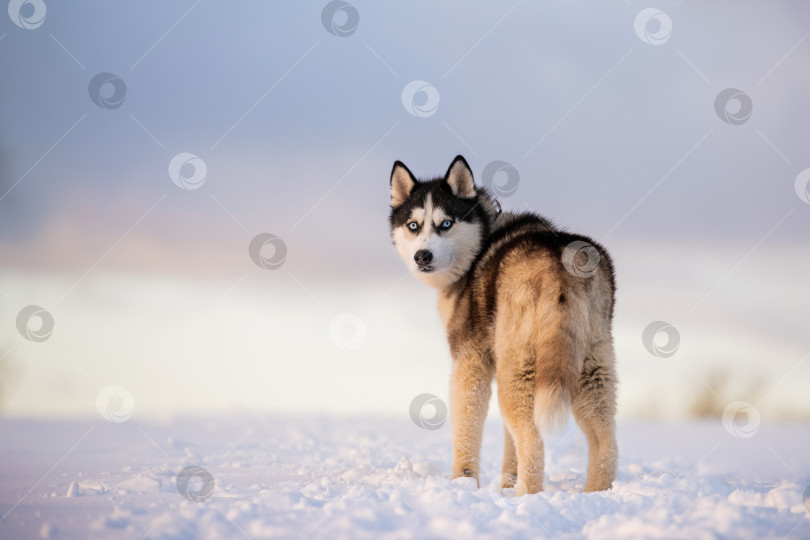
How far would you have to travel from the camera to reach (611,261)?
6.29 m

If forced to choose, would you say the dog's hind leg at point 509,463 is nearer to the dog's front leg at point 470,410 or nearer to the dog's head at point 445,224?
the dog's front leg at point 470,410

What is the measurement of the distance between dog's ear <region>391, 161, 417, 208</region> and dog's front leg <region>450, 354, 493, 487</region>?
2.14 metres

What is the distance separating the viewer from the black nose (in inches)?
265

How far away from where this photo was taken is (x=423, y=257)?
673cm

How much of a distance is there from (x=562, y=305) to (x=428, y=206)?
217 centimetres

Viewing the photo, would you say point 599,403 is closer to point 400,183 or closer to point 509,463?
point 509,463

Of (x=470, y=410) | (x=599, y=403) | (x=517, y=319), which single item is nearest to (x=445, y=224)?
(x=517, y=319)

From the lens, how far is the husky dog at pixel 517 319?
546 cm

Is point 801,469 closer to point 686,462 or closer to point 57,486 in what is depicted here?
point 686,462

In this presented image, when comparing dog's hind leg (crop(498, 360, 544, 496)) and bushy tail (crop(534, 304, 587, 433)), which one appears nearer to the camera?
bushy tail (crop(534, 304, 587, 433))

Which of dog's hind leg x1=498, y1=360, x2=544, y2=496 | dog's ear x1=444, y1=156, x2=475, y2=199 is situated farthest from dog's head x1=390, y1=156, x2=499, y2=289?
dog's hind leg x1=498, y1=360, x2=544, y2=496

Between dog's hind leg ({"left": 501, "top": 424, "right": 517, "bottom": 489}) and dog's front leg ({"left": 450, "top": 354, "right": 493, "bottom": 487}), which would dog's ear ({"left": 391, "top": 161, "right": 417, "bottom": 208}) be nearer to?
dog's front leg ({"left": 450, "top": 354, "right": 493, "bottom": 487})

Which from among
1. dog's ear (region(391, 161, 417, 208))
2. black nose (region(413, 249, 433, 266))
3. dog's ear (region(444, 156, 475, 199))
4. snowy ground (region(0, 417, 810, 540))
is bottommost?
snowy ground (region(0, 417, 810, 540))

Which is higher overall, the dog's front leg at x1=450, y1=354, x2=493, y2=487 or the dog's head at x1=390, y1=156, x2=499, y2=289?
the dog's head at x1=390, y1=156, x2=499, y2=289
